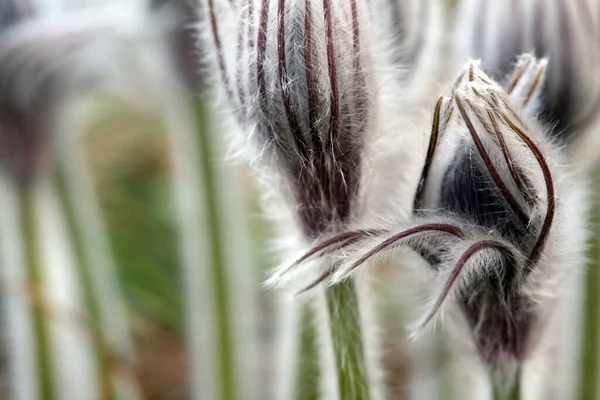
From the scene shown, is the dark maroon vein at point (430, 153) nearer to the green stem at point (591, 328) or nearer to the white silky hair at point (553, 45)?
the white silky hair at point (553, 45)

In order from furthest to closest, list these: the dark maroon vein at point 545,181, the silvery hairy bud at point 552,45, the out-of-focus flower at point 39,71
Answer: the out-of-focus flower at point 39,71 < the silvery hairy bud at point 552,45 < the dark maroon vein at point 545,181

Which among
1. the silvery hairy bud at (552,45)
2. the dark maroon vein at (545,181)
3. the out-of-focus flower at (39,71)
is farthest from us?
the out-of-focus flower at (39,71)

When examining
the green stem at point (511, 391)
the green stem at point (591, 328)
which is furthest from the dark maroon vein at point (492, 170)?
the green stem at point (591, 328)

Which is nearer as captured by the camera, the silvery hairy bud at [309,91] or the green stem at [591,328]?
the silvery hairy bud at [309,91]

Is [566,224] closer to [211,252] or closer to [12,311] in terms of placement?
[211,252]

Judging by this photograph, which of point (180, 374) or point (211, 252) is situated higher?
point (211, 252)

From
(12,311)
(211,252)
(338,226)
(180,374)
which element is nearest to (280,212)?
(338,226)
